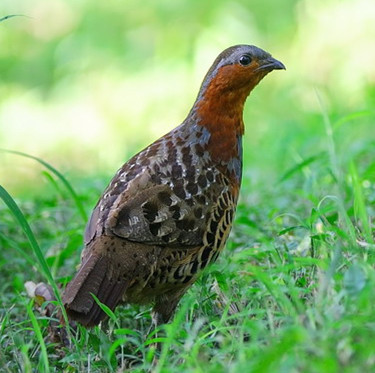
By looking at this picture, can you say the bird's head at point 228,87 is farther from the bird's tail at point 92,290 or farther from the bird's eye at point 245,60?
the bird's tail at point 92,290

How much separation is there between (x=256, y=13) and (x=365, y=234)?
7.18 m

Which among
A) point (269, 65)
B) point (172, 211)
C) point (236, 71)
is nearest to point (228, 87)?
point (236, 71)

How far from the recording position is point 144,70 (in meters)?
9.52

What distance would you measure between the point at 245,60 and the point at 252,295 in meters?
1.25

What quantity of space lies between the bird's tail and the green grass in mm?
85

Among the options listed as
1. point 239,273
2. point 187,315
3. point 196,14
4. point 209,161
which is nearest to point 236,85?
point 209,161

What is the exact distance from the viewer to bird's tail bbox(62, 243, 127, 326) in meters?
3.38

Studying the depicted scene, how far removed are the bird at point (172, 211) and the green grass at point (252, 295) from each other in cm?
13

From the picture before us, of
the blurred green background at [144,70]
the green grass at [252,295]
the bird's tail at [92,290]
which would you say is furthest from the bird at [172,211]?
the blurred green background at [144,70]

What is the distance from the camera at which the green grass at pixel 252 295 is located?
2557mm

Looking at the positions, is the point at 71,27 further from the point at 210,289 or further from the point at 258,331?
the point at 258,331

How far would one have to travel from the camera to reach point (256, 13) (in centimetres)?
A: 1030

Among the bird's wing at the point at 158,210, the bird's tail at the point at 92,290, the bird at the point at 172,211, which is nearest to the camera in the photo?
the bird's tail at the point at 92,290

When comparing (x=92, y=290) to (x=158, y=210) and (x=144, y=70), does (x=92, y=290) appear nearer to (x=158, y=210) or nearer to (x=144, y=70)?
(x=158, y=210)
